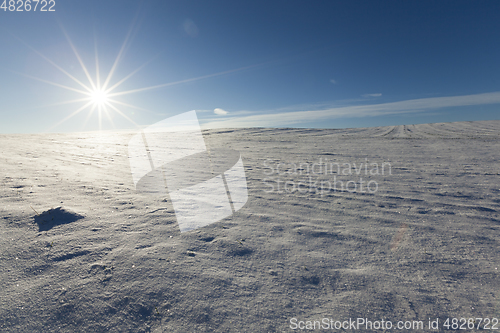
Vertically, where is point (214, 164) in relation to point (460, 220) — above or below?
above

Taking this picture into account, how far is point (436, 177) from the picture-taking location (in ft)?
24.7

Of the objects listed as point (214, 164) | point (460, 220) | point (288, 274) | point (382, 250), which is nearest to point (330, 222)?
point (382, 250)

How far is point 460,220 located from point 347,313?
3.82 m

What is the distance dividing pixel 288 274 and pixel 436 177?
7.28 m

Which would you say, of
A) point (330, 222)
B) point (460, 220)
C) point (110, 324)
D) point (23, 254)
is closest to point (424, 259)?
point (330, 222)

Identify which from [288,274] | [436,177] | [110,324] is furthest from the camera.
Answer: [436,177]

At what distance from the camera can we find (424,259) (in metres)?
3.48

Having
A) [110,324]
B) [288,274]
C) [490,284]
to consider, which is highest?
[110,324]

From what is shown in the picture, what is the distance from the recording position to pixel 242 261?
341cm

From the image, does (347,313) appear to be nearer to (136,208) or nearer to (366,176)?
(136,208)

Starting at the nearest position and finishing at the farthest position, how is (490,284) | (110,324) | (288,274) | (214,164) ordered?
1. (110,324)
2. (490,284)
3. (288,274)
4. (214,164)

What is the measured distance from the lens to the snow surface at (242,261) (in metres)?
2.52

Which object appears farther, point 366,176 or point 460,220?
point 366,176

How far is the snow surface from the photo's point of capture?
2.52 metres
